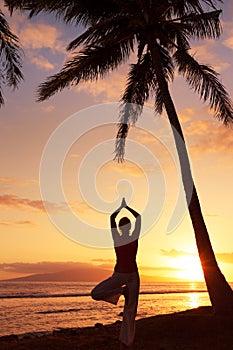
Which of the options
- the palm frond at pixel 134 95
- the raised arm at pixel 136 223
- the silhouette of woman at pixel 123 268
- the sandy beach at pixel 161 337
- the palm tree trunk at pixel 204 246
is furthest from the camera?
the palm frond at pixel 134 95

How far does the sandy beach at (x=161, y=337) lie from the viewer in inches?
391

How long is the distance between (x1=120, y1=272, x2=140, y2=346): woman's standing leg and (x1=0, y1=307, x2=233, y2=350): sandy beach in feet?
5.37

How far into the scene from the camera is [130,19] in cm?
1407

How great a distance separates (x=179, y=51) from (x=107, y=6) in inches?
101

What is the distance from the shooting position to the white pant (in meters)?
7.91

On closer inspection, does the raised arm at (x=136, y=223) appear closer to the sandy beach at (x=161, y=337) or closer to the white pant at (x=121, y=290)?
the white pant at (x=121, y=290)

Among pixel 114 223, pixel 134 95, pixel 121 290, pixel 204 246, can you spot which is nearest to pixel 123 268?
pixel 121 290

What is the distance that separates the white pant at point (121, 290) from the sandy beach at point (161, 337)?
1675mm

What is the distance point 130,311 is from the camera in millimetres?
8305

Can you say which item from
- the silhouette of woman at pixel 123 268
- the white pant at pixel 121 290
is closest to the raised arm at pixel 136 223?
the silhouette of woman at pixel 123 268

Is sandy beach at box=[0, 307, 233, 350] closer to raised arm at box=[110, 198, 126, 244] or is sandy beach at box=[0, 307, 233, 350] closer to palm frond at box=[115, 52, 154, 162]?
raised arm at box=[110, 198, 126, 244]

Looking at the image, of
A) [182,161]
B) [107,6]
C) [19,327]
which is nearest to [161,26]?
[107,6]

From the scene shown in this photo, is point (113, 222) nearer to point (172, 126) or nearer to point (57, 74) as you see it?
point (172, 126)

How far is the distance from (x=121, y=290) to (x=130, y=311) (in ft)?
1.64
